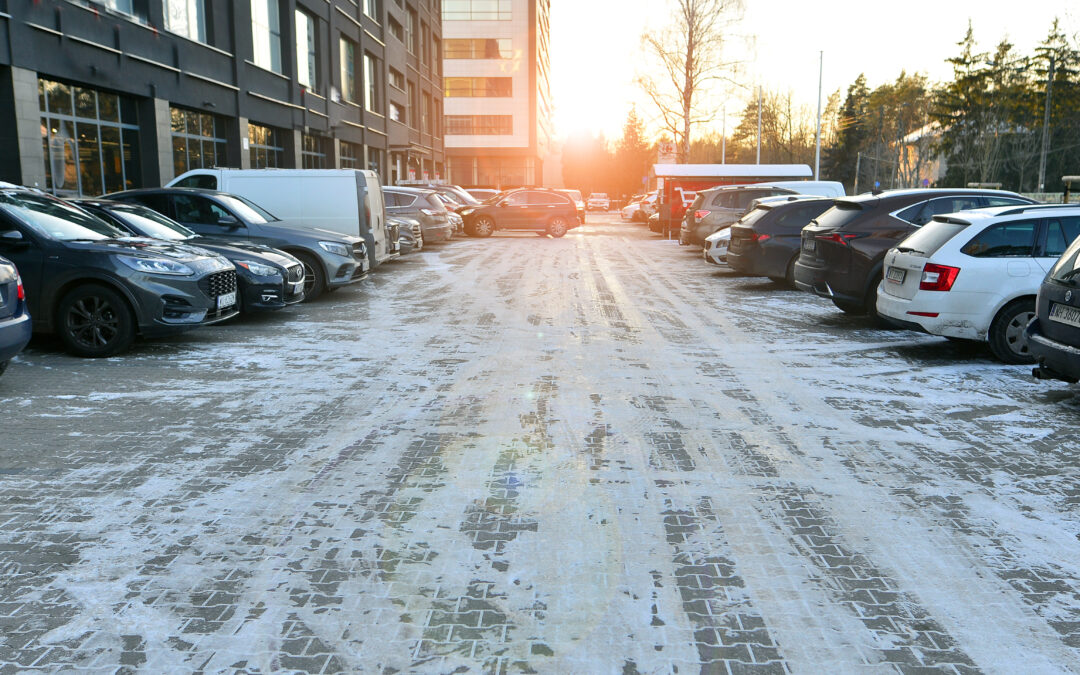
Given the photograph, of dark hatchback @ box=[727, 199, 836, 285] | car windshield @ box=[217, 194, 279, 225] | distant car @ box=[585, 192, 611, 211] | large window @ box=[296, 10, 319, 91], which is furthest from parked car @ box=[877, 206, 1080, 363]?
distant car @ box=[585, 192, 611, 211]

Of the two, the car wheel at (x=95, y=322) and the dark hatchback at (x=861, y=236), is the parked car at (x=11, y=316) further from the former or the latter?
the dark hatchback at (x=861, y=236)

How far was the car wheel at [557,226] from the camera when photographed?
3061cm

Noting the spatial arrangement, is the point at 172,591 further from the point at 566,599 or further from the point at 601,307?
the point at 601,307

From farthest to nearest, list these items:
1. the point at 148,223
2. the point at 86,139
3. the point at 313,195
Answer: the point at 86,139, the point at 313,195, the point at 148,223

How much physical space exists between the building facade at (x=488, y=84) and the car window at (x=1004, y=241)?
67102 millimetres

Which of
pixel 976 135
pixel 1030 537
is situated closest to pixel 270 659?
pixel 1030 537

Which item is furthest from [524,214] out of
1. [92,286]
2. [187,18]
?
[92,286]

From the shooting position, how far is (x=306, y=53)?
3181cm

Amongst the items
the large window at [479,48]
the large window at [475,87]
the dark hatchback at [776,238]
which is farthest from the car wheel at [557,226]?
the large window at [479,48]

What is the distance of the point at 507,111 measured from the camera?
74.7m

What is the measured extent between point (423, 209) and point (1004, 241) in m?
17.8

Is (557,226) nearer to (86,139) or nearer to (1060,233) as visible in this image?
(86,139)

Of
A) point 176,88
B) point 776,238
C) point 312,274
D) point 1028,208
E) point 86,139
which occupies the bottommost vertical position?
point 312,274

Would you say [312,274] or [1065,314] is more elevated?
[1065,314]
